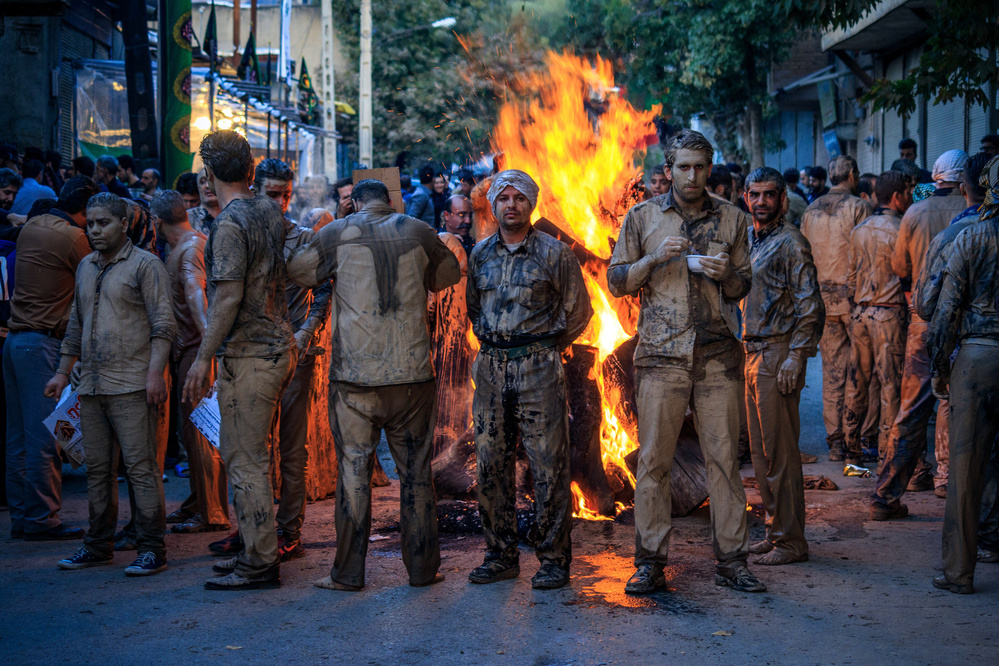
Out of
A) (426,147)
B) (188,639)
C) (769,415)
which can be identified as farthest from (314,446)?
(426,147)

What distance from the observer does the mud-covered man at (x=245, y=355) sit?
217 inches

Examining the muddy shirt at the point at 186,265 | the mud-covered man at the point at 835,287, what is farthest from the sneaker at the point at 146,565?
the mud-covered man at the point at 835,287

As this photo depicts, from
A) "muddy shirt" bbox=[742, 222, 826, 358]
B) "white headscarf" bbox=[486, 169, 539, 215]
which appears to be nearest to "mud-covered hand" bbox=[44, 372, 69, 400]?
"white headscarf" bbox=[486, 169, 539, 215]

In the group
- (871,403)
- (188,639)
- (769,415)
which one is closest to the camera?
(188,639)

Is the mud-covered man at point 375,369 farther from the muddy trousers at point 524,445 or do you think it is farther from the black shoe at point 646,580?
the black shoe at point 646,580

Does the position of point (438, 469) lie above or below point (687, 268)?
below

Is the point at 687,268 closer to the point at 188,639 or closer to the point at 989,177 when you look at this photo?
the point at 989,177

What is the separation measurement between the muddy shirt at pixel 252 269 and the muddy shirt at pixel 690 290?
6.39ft

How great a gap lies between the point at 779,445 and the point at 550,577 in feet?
5.38

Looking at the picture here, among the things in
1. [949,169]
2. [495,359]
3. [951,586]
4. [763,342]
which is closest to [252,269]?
[495,359]

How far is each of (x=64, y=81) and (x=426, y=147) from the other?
18.4 metres

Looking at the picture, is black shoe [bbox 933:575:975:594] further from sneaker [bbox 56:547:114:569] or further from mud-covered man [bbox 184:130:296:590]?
sneaker [bbox 56:547:114:569]

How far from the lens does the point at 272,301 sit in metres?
5.72

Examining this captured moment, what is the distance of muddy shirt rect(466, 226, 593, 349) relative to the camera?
5.69m
